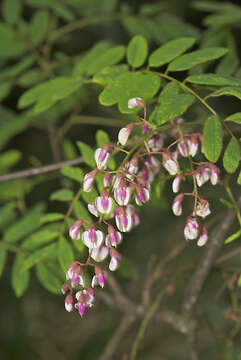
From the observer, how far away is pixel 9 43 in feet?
7.82

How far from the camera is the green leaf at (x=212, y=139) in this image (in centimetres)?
118

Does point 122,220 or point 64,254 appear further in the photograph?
point 64,254

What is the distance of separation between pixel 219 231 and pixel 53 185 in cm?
190

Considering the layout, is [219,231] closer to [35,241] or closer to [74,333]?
[35,241]

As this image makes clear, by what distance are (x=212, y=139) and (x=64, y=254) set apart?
73 cm

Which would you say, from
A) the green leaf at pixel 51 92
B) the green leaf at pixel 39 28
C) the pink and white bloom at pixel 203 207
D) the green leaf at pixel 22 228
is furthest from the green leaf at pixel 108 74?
the green leaf at pixel 39 28

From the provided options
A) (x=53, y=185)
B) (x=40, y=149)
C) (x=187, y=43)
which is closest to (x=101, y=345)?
(x=53, y=185)

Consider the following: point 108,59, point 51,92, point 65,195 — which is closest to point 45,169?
point 65,195

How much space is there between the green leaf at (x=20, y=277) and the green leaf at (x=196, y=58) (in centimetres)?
100

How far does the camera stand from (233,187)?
6.08 ft

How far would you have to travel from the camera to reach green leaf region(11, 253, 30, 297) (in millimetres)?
1853

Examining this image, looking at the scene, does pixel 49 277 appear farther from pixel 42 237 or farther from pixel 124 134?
pixel 124 134

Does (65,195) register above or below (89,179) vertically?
below

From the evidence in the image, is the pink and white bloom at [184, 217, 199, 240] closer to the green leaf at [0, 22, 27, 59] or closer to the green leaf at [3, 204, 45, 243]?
the green leaf at [3, 204, 45, 243]
